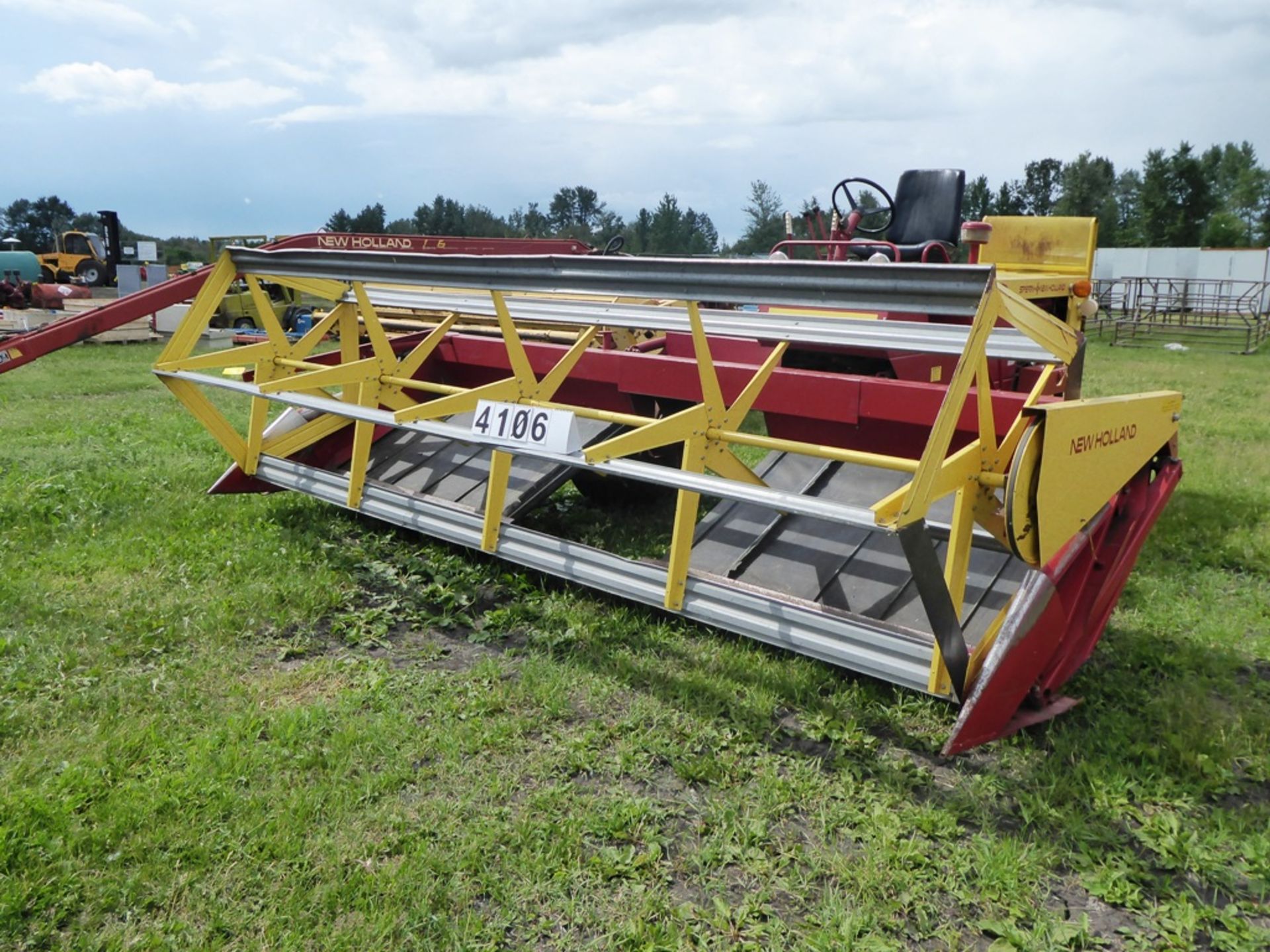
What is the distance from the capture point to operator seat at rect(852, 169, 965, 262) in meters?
5.98

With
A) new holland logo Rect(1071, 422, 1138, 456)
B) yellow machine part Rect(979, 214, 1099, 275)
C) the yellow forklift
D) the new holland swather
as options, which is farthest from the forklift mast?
new holland logo Rect(1071, 422, 1138, 456)

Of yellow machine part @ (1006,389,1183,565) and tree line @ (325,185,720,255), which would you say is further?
tree line @ (325,185,720,255)

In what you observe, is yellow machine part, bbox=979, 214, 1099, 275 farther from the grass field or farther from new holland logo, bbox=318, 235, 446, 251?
new holland logo, bbox=318, 235, 446, 251

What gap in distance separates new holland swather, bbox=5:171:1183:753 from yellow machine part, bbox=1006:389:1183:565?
1 centimetres

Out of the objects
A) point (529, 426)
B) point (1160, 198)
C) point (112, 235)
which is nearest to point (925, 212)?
point (529, 426)

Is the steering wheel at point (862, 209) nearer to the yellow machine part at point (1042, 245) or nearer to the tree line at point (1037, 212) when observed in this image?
the yellow machine part at point (1042, 245)

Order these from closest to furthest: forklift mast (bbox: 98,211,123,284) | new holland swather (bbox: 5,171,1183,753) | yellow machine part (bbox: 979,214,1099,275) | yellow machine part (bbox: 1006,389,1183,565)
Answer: yellow machine part (bbox: 1006,389,1183,565) < new holland swather (bbox: 5,171,1183,753) < yellow machine part (bbox: 979,214,1099,275) < forklift mast (bbox: 98,211,123,284)

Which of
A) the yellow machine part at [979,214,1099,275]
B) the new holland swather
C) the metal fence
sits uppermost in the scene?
the yellow machine part at [979,214,1099,275]

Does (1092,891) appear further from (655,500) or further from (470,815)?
(655,500)

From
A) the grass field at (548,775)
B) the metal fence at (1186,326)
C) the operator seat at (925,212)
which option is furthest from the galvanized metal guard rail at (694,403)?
the metal fence at (1186,326)

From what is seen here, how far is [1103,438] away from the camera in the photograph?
287 centimetres

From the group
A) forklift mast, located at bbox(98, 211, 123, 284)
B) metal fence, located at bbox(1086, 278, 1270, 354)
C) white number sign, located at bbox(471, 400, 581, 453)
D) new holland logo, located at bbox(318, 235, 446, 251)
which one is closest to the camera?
white number sign, located at bbox(471, 400, 581, 453)

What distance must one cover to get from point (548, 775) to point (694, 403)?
232 centimetres

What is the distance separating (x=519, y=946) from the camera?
86.7 inches
